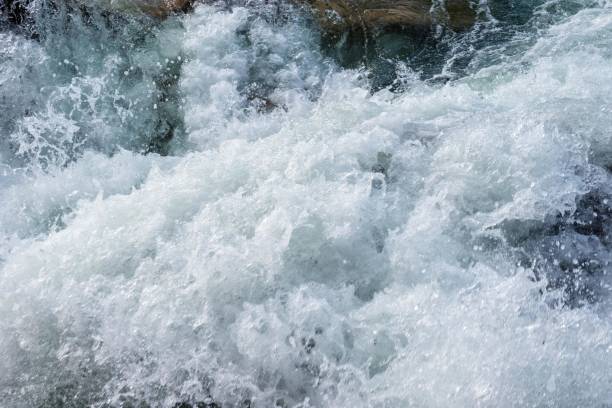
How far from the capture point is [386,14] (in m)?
7.35

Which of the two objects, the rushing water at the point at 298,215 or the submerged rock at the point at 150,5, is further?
the submerged rock at the point at 150,5

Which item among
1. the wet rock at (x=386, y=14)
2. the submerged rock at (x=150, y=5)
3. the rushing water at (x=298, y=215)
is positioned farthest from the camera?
the wet rock at (x=386, y=14)

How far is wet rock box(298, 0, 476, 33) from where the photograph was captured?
285 inches

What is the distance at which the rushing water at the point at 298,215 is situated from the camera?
3.59 meters

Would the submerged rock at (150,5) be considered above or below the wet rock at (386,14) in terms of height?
above

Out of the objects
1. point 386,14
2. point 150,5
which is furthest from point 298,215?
point 150,5

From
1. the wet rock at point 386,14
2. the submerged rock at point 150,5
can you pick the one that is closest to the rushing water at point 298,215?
the submerged rock at point 150,5

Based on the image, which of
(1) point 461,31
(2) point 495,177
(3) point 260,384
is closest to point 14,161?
(3) point 260,384

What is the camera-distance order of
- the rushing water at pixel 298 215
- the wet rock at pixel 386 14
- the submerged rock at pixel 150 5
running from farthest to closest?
1. the wet rock at pixel 386 14
2. the submerged rock at pixel 150 5
3. the rushing water at pixel 298 215

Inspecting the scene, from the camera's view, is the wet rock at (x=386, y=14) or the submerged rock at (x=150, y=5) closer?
the submerged rock at (x=150, y=5)

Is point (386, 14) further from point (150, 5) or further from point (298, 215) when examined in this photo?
point (298, 215)

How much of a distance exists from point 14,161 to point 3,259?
1730 mm

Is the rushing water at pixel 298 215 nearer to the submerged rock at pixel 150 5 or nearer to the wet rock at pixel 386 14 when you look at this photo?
the submerged rock at pixel 150 5

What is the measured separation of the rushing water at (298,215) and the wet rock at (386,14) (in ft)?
0.75
